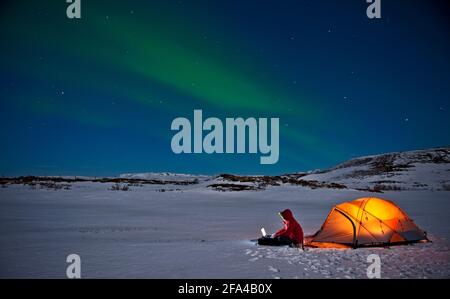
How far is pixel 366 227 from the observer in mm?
12258

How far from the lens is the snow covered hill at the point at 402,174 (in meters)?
59.2

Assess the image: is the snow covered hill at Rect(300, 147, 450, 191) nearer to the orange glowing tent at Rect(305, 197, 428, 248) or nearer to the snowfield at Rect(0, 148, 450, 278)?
the snowfield at Rect(0, 148, 450, 278)

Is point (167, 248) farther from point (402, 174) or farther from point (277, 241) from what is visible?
point (402, 174)

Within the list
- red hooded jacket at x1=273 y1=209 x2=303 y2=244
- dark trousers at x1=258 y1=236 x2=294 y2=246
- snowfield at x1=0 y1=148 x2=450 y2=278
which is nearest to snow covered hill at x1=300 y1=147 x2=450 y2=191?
snowfield at x1=0 y1=148 x2=450 y2=278

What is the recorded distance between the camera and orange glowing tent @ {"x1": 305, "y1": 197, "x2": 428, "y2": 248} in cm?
1215

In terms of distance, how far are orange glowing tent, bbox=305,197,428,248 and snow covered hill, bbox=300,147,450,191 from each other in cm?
3642

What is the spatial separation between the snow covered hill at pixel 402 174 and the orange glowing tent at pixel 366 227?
3642 centimetres

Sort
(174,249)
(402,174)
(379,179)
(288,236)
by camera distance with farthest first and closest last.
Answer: (402,174), (379,179), (288,236), (174,249)

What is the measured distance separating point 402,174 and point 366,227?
215ft

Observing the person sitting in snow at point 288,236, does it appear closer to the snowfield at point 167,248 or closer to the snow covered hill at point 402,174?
the snowfield at point 167,248

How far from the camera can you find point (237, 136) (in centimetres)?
2089

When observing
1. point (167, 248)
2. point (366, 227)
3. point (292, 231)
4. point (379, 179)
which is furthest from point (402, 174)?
point (167, 248)
